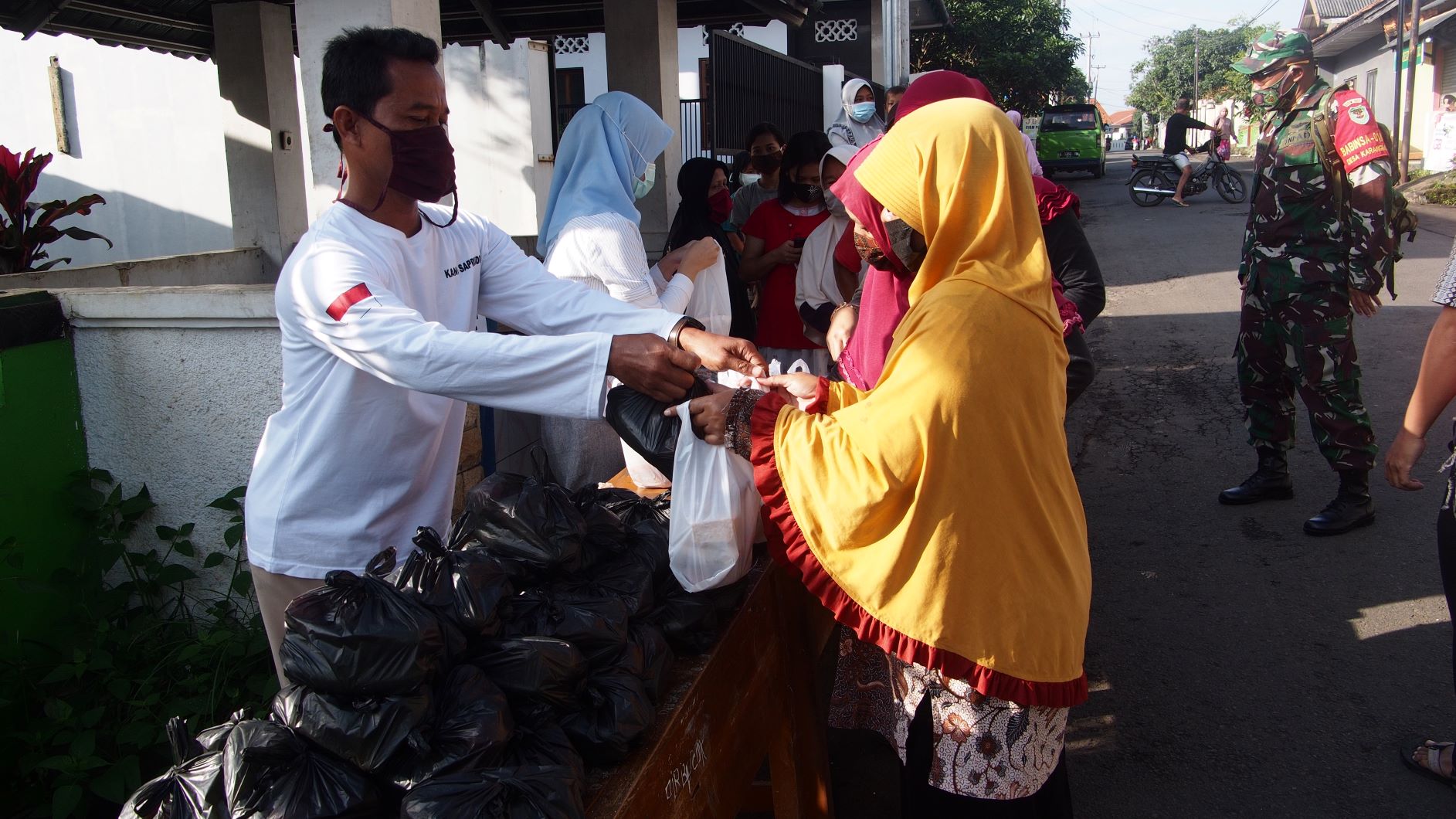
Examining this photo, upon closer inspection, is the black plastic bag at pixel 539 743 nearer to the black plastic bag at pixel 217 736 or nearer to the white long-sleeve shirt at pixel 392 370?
the black plastic bag at pixel 217 736

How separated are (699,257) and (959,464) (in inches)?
96.4

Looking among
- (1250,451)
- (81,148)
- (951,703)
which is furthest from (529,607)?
(81,148)

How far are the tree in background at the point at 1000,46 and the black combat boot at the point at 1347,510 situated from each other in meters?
22.7

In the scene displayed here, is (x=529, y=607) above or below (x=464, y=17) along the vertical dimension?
below

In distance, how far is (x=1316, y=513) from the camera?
529 centimetres

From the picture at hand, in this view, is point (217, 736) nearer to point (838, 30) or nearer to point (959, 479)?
point (959, 479)

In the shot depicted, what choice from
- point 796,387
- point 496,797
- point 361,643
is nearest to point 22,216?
point 796,387

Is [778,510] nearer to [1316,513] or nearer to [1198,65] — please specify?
[1316,513]

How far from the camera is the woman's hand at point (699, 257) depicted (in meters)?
4.13

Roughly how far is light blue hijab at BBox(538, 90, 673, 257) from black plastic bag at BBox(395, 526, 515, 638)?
2.32 meters

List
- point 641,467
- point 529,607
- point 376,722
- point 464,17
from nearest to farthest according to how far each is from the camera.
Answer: point 376,722 → point 529,607 → point 641,467 → point 464,17

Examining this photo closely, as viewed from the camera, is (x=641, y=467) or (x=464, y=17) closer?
(x=641, y=467)

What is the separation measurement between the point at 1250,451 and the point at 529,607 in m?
5.66

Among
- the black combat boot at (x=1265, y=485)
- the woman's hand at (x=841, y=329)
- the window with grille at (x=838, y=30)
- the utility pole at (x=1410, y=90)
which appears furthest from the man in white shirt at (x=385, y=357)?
the utility pole at (x=1410, y=90)
